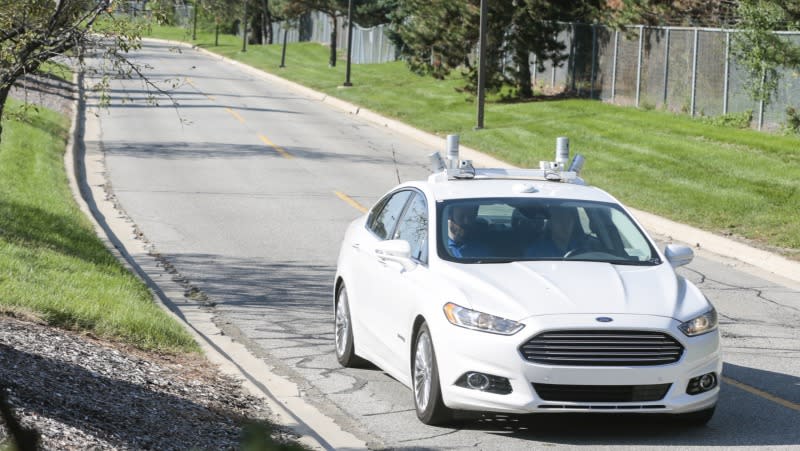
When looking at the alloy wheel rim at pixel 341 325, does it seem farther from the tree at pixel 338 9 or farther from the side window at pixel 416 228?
the tree at pixel 338 9

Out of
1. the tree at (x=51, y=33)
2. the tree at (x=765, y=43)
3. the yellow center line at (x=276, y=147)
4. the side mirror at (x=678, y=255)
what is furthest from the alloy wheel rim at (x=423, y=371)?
the tree at (x=765, y=43)

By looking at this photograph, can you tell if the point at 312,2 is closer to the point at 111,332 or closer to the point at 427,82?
the point at 427,82

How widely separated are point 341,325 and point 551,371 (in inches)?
115

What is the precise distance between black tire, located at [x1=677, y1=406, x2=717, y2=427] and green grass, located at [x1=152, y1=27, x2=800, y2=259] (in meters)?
6.11

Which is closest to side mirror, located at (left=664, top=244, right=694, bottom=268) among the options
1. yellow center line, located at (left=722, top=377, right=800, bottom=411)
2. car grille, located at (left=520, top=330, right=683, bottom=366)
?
yellow center line, located at (left=722, top=377, right=800, bottom=411)

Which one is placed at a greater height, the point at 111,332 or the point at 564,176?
the point at 564,176

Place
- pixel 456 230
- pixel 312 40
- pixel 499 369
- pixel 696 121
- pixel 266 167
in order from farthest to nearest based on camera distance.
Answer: pixel 312 40 → pixel 696 121 → pixel 266 167 → pixel 456 230 → pixel 499 369

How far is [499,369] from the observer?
7289 mm

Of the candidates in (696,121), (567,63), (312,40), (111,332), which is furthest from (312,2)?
(111,332)

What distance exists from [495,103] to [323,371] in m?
30.1

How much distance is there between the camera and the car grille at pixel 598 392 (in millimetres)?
7277

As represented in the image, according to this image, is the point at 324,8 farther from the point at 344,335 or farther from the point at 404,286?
the point at 404,286

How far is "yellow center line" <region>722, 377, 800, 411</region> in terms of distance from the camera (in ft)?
28.1

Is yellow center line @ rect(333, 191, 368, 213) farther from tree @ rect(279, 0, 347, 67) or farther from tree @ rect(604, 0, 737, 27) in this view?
tree @ rect(279, 0, 347, 67)
